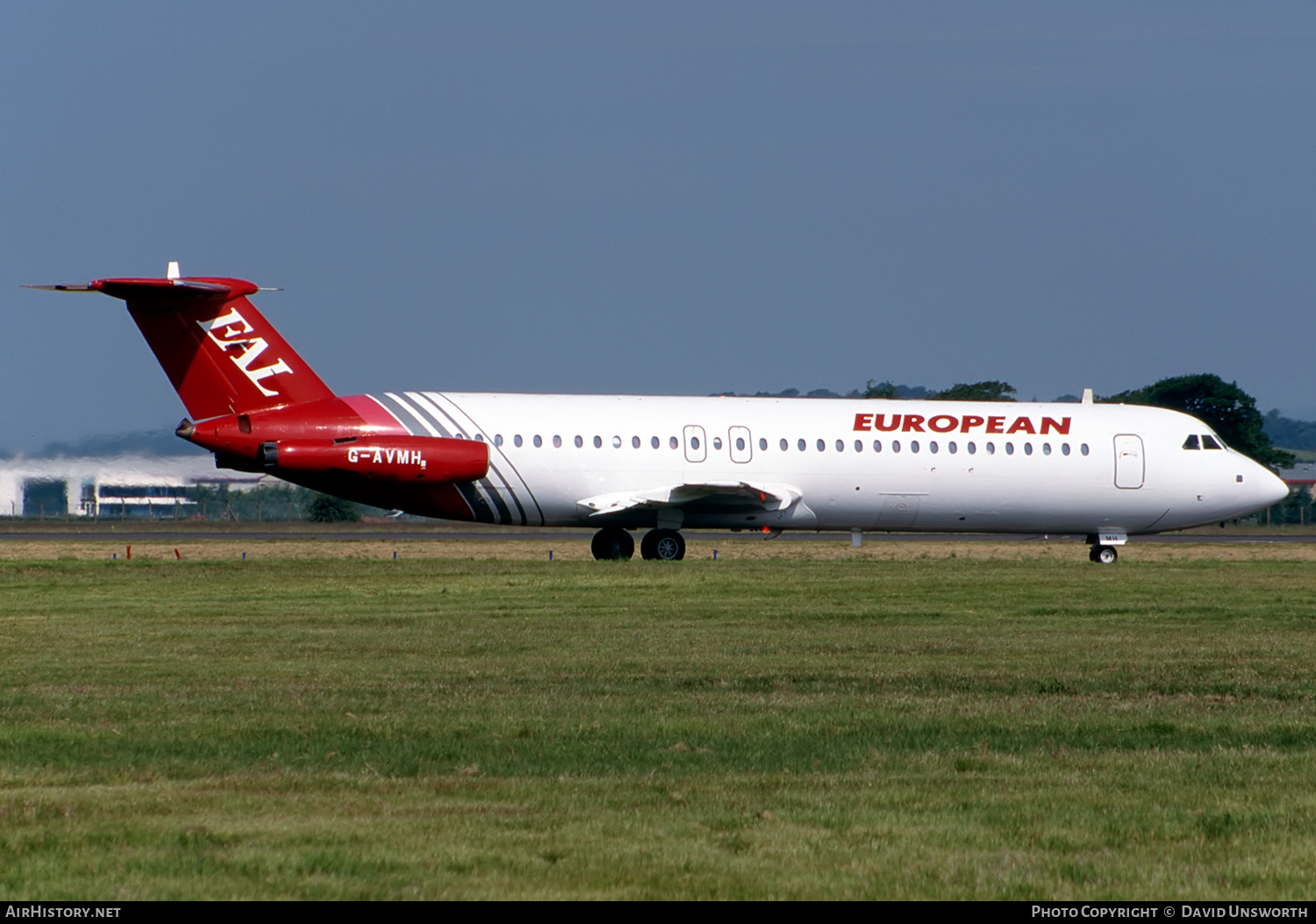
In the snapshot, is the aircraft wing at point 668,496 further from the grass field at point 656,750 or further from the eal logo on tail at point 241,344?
the grass field at point 656,750

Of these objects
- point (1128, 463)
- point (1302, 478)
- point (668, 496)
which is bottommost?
point (668, 496)

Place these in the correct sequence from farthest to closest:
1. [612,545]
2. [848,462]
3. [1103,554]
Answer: [1103,554]
[612,545]
[848,462]

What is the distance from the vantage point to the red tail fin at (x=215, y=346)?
3059 centimetres

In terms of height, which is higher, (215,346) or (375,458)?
(215,346)

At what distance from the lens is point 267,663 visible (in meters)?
15.4

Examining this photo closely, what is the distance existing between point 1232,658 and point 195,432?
21161 millimetres

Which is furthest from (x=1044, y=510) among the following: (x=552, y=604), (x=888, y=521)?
(x=552, y=604)

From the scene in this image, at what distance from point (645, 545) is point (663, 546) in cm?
47

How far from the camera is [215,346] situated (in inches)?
1226

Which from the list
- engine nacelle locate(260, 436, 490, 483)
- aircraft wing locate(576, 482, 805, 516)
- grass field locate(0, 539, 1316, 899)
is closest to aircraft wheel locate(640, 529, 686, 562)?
aircraft wing locate(576, 482, 805, 516)

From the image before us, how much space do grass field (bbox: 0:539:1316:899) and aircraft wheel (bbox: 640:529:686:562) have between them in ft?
40.7

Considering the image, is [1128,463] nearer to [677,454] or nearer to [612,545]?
[677,454]

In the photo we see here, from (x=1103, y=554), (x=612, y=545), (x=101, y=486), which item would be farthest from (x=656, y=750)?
(x=101, y=486)

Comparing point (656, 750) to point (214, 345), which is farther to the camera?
point (214, 345)
